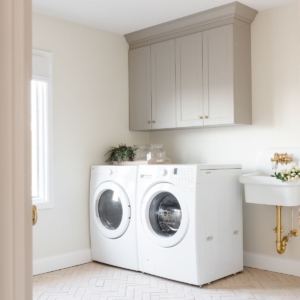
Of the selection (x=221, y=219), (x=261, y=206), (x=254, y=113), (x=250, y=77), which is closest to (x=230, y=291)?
(x=221, y=219)

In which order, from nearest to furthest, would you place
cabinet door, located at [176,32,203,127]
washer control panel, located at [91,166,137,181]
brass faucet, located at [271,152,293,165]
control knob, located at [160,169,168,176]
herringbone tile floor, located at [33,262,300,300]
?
herringbone tile floor, located at [33,262,300,300] → control knob, located at [160,169,168,176] → brass faucet, located at [271,152,293,165] → washer control panel, located at [91,166,137,181] → cabinet door, located at [176,32,203,127]

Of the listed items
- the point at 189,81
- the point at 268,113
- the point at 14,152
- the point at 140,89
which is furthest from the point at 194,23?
the point at 14,152

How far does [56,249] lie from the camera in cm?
404

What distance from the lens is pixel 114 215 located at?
4.10 meters

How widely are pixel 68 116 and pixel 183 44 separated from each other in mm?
1305

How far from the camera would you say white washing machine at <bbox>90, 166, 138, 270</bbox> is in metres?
3.91

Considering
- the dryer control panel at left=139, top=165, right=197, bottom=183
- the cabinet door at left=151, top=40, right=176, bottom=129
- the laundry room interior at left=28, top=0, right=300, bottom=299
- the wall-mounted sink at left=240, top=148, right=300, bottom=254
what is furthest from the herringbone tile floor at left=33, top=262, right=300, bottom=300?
the cabinet door at left=151, top=40, right=176, bottom=129

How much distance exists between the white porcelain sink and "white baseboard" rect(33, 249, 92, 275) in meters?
1.70

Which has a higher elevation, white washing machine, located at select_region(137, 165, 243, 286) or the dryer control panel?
the dryer control panel

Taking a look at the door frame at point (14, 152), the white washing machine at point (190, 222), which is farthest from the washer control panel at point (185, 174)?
the door frame at point (14, 152)

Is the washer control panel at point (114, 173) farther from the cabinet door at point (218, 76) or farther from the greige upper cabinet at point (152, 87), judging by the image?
the cabinet door at point (218, 76)

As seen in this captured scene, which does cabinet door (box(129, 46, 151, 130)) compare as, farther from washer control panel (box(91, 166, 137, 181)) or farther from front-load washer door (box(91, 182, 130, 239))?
front-load washer door (box(91, 182, 130, 239))

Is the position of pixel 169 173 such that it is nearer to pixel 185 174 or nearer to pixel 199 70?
pixel 185 174

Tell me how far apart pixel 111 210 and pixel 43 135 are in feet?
3.12
